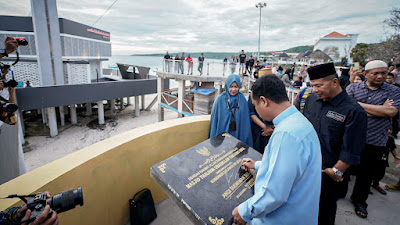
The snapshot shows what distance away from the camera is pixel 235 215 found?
1364 millimetres

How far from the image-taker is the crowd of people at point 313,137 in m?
1.17

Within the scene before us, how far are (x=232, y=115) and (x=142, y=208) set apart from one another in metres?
1.88

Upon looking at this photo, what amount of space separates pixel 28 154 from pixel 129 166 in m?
14.6

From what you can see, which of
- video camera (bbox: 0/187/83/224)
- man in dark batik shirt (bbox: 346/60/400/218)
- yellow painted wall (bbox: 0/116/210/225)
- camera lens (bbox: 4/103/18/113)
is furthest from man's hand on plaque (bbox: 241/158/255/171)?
camera lens (bbox: 4/103/18/113)

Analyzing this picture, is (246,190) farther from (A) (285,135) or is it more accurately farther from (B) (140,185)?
(B) (140,185)

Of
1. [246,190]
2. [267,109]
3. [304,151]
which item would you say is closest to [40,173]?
[246,190]

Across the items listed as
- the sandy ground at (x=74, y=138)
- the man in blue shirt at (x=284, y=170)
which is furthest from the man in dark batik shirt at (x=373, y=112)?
the sandy ground at (x=74, y=138)

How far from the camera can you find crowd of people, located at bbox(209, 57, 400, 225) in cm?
117

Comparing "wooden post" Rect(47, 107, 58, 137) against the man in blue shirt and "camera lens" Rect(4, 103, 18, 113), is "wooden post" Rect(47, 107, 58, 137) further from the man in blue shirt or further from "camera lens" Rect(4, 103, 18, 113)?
the man in blue shirt

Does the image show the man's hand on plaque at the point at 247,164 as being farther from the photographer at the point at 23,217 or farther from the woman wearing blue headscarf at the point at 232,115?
the photographer at the point at 23,217

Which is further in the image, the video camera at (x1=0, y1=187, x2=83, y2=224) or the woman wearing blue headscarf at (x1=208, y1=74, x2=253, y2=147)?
the woman wearing blue headscarf at (x1=208, y1=74, x2=253, y2=147)

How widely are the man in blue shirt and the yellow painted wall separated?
5.25 feet

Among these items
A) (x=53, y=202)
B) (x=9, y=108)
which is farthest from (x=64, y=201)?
(x=9, y=108)

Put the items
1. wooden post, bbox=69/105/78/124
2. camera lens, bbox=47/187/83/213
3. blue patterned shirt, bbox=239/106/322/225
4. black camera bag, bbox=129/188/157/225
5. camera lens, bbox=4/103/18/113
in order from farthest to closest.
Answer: wooden post, bbox=69/105/78/124, black camera bag, bbox=129/188/157/225, camera lens, bbox=4/103/18/113, camera lens, bbox=47/187/83/213, blue patterned shirt, bbox=239/106/322/225
